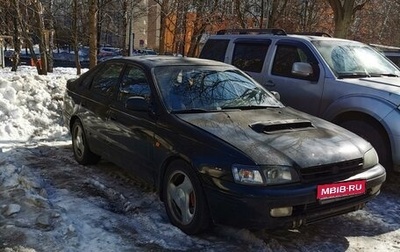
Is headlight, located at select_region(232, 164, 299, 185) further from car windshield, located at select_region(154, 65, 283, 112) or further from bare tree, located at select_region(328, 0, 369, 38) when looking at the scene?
bare tree, located at select_region(328, 0, 369, 38)

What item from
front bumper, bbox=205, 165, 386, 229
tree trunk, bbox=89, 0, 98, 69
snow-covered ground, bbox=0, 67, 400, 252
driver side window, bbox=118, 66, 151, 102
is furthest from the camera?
tree trunk, bbox=89, 0, 98, 69

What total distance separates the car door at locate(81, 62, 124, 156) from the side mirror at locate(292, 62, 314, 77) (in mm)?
2443

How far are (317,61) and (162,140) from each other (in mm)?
3069

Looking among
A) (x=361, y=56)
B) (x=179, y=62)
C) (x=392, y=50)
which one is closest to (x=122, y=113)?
(x=179, y=62)

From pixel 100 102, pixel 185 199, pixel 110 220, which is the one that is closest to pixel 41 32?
pixel 100 102

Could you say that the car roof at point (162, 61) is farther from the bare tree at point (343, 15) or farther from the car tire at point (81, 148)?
the bare tree at point (343, 15)

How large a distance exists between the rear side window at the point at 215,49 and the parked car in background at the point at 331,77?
0.07ft

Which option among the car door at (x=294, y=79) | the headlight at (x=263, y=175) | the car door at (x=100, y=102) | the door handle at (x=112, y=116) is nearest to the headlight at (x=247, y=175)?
the headlight at (x=263, y=175)

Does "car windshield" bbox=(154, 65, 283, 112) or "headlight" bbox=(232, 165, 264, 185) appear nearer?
"headlight" bbox=(232, 165, 264, 185)

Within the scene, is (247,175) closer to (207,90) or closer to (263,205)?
(263,205)

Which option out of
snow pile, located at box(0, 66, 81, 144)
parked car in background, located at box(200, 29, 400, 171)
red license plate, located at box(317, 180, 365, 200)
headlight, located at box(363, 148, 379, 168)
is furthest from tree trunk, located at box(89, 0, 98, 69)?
red license plate, located at box(317, 180, 365, 200)

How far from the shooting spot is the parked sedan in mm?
3424

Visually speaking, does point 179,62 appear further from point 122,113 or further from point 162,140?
point 162,140

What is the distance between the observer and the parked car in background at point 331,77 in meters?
5.28
